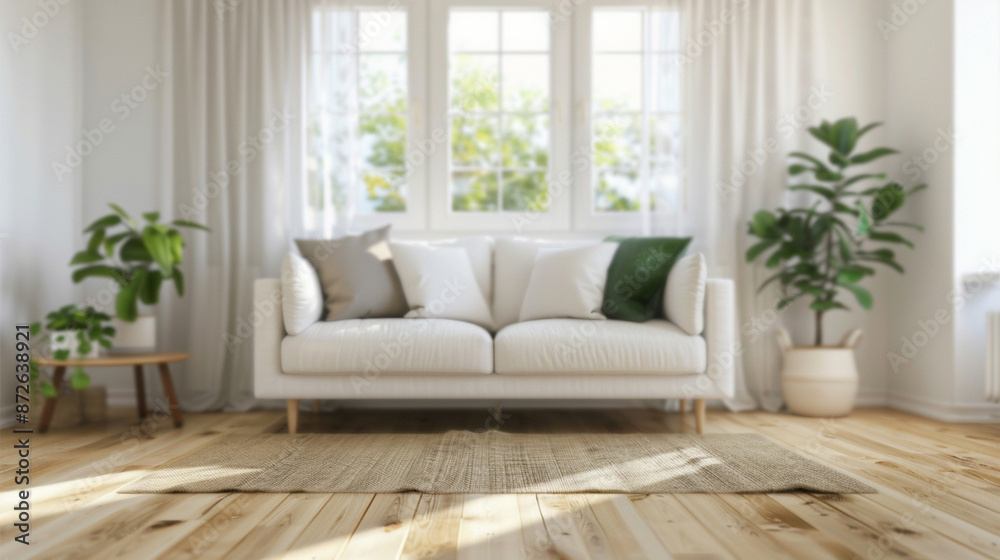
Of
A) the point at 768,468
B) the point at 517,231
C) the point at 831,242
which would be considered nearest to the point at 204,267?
the point at 517,231

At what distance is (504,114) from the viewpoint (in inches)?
156

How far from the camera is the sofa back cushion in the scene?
11.4 feet

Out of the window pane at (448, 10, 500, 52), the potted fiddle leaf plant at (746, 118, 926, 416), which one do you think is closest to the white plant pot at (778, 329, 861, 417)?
the potted fiddle leaf plant at (746, 118, 926, 416)

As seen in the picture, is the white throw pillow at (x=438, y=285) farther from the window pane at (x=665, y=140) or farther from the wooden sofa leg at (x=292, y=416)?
the window pane at (x=665, y=140)

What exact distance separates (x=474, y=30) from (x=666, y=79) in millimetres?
1074

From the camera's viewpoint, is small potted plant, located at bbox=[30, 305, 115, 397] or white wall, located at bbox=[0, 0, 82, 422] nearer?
small potted plant, located at bbox=[30, 305, 115, 397]

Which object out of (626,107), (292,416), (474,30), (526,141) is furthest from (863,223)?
(292,416)

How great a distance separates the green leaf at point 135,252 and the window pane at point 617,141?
90.8 inches

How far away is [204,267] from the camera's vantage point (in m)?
3.76

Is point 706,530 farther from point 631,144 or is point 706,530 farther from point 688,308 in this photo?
point 631,144

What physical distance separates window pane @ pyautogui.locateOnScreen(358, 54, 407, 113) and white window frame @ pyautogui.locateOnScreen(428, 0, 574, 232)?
0.17m

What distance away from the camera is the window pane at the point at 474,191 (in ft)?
13.1

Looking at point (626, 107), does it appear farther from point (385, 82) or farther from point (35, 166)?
point (35, 166)

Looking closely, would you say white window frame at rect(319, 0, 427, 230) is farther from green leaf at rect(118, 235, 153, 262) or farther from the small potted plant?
the small potted plant
